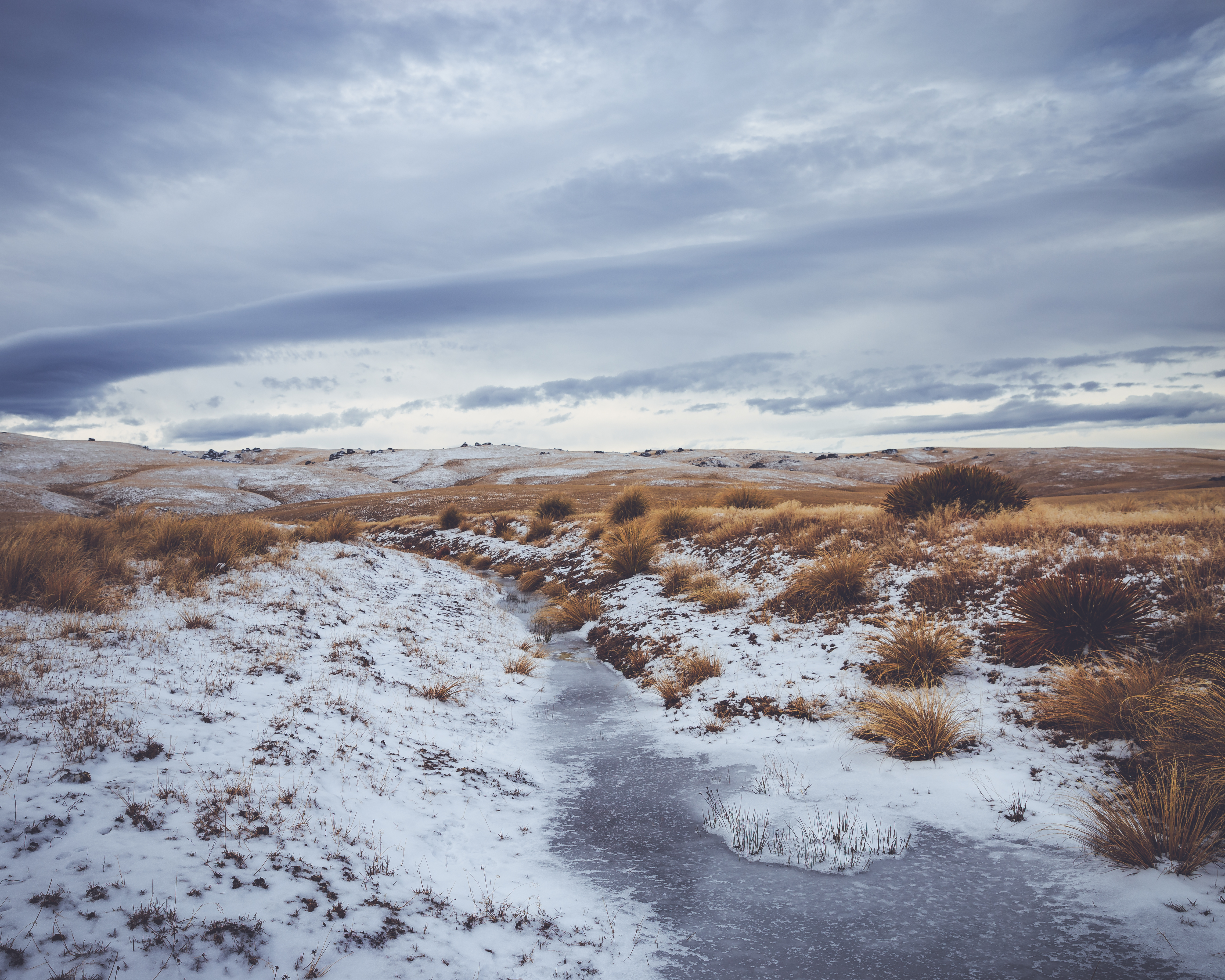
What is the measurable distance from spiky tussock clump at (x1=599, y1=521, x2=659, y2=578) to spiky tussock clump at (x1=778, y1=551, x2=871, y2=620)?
5.41m

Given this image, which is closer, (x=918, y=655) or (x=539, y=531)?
(x=918, y=655)

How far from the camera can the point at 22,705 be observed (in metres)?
4.80

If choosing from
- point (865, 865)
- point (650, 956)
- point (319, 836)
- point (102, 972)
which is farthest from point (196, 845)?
point (865, 865)

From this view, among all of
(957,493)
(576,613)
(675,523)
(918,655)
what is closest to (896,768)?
(918,655)

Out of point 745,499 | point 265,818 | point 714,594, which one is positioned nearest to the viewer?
point 265,818

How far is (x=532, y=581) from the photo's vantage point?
18328mm

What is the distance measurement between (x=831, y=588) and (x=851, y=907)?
6.44 meters

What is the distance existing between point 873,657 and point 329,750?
668 centimetres

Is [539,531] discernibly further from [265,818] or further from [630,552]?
[265,818]

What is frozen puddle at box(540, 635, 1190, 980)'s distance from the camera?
3268 mm

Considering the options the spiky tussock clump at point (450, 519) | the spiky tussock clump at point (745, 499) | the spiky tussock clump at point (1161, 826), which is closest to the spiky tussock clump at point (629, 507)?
the spiky tussock clump at point (745, 499)

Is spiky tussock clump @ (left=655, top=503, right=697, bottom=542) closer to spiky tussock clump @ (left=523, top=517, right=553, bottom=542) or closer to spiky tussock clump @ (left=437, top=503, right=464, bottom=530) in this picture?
spiky tussock clump @ (left=523, top=517, right=553, bottom=542)

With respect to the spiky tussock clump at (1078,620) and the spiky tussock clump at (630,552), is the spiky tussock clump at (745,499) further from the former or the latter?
the spiky tussock clump at (1078,620)

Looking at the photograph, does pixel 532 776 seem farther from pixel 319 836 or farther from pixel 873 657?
pixel 873 657
